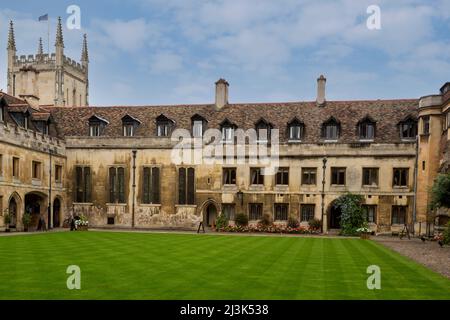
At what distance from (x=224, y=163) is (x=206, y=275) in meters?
25.6

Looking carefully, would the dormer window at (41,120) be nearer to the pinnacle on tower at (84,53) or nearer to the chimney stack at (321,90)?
the chimney stack at (321,90)

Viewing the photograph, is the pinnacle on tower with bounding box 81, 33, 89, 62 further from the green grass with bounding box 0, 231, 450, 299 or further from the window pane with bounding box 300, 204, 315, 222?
the green grass with bounding box 0, 231, 450, 299

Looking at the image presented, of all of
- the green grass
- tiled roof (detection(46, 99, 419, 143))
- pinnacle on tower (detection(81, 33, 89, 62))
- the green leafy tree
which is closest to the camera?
→ the green grass


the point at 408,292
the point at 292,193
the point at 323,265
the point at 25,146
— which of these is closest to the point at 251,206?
the point at 292,193

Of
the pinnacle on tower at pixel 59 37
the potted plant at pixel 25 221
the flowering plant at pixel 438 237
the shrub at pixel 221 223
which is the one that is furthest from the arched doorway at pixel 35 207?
the pinnacle on tower at pixel 59 37

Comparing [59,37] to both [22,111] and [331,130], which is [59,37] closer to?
[22,111]

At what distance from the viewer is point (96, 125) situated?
131 ft

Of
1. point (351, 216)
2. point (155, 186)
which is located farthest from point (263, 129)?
point (155, 186)

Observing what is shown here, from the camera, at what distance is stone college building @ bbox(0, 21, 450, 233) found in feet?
113

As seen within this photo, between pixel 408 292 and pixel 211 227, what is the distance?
1097 inches

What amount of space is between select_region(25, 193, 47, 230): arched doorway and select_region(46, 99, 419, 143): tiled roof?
255 inches

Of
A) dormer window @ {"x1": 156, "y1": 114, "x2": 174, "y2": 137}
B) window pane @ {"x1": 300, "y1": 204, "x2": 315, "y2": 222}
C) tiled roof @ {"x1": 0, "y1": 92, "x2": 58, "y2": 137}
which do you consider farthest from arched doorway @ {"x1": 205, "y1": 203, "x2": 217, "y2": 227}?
tiled roof @ {"x1": 0, "y1": 92, "x2": 58, "y2": 137}

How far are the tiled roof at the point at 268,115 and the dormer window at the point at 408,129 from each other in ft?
1.43

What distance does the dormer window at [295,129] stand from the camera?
37.2 metres
